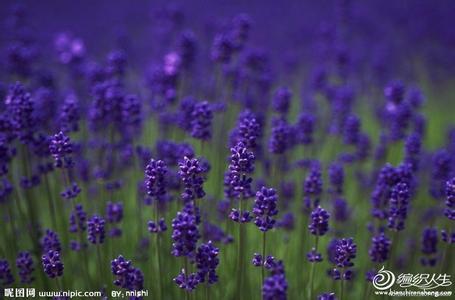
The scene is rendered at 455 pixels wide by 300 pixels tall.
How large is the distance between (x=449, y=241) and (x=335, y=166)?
4.57 feet

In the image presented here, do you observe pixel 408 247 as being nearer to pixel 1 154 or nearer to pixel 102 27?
pixel 1 154

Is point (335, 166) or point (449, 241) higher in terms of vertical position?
point (335, 166)

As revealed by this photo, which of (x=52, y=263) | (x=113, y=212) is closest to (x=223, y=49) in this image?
(x=113, y=212)

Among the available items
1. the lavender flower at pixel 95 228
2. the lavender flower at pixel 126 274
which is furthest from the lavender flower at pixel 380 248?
the lavender flower at pixel 95 228

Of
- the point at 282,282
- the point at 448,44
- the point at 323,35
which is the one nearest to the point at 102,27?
the point at 323,35

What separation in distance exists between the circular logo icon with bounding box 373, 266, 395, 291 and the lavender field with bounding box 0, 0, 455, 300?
1 centimetres

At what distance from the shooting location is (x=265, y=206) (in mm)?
3428

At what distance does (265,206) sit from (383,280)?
1339mm

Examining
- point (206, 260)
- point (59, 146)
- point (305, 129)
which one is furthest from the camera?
point (305, 129)

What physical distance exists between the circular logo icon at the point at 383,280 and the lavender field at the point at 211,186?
0.5 inches

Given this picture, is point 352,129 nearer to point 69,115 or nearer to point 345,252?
point 345,252

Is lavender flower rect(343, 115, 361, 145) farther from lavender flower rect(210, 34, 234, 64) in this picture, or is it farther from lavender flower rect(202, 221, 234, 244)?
lavender flower rect(202, 221, 234, 244)

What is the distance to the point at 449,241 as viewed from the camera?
3.88m

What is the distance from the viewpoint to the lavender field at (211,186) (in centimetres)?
367
